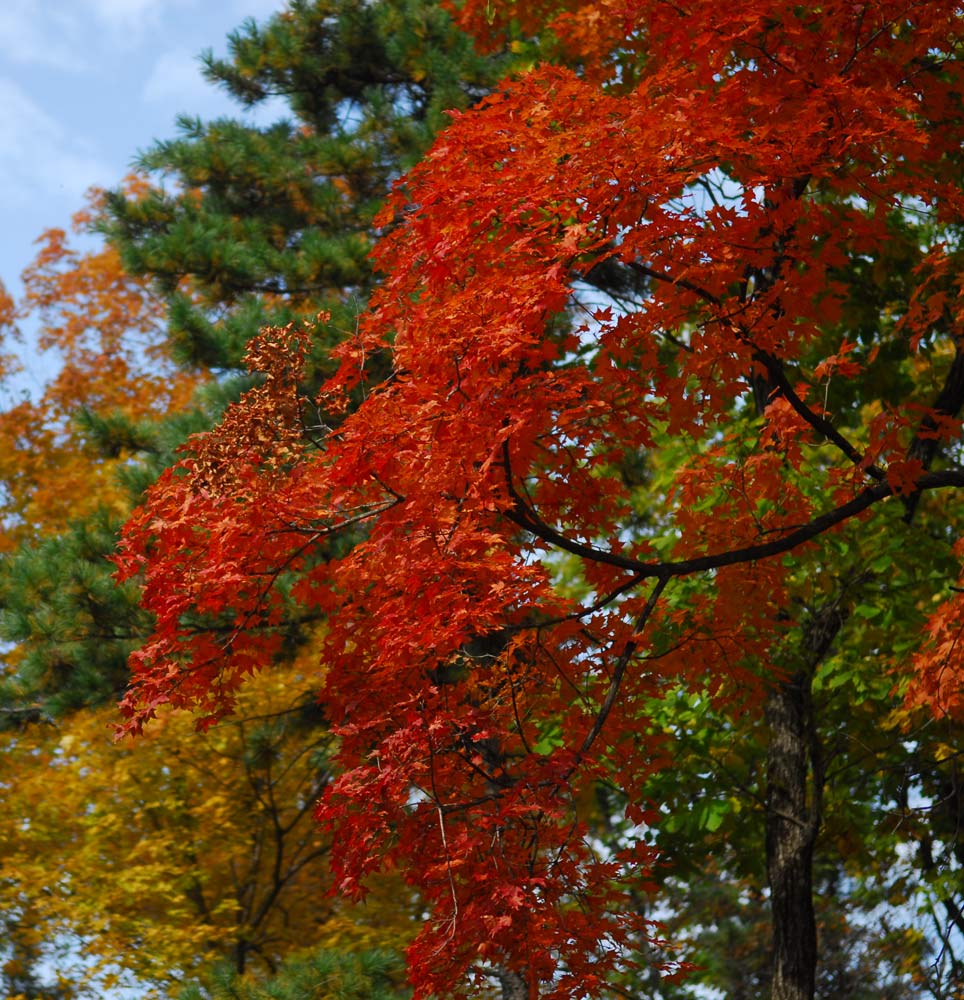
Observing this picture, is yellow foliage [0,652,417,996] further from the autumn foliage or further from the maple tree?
the autumn foliage

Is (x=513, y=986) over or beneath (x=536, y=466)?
beneath

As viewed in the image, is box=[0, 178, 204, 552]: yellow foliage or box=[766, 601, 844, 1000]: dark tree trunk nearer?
box=[766, 601, 844, 1000]: dark tree trunk

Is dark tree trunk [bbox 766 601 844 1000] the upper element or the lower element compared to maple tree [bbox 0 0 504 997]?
lower

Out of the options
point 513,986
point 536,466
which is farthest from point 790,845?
point 536,466

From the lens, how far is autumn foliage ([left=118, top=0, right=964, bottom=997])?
15.3 feet

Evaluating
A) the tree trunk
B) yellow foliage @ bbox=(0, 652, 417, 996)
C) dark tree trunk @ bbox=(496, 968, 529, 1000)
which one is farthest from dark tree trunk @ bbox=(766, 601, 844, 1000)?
yellow foliage @ bbox=(0, 652, 417, 996)

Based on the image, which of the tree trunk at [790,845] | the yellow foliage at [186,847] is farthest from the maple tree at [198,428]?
the tree trunk at [790,845]

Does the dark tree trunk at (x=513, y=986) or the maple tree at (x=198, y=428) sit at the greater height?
the maple tree at (x=198, y=428)

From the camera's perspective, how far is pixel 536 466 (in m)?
6.36

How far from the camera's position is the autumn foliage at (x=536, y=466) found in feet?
15.3

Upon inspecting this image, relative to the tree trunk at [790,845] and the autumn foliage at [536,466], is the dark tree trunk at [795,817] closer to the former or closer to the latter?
the tree trunk at [790,845]

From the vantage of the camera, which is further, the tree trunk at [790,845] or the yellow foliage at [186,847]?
the yellow foliage at [186,847]

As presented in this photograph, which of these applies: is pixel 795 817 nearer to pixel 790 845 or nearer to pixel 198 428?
pixel 790 845

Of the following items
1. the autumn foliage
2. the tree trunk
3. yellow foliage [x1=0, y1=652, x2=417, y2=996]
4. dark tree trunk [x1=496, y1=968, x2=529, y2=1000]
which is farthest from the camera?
yellow foliage [x1=0, y1=652, x2=417, y2=996]
